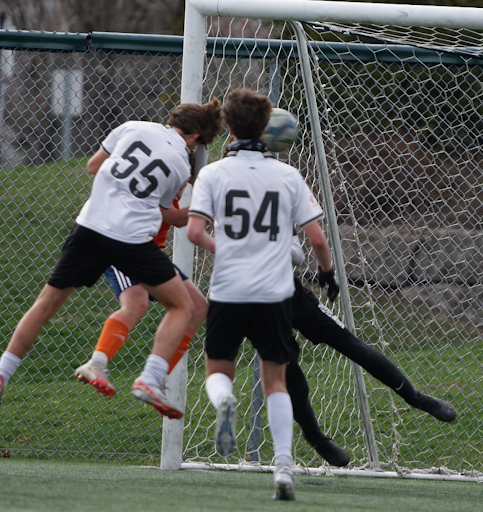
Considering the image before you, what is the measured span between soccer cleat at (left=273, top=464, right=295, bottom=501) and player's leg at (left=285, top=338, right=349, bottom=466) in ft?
4.40

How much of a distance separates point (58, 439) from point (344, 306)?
96.5 inches

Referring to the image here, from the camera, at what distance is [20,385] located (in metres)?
8.37

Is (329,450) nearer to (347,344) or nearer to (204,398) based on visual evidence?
(347,344)

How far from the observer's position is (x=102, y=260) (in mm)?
5074

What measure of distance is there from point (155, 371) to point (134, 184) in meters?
0.92

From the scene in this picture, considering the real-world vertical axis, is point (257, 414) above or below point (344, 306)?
below

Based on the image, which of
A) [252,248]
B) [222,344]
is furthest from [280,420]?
[252,248]

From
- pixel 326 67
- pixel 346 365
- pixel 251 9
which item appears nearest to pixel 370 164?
pixel 326 67

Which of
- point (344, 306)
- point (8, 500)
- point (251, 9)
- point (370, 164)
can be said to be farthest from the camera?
point (370, 164)

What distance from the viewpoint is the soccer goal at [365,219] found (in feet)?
19.5

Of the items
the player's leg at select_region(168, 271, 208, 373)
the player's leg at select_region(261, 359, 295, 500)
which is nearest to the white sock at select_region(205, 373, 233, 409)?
the player's leg at select_region(261, 359, 295, 500)

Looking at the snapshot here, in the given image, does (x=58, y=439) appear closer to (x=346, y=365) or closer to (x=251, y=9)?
(x=346, y=365)

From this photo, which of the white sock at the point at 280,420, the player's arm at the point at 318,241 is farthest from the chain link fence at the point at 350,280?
the white sock at the point at 280,420

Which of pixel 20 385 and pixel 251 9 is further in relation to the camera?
pixel 20 385
